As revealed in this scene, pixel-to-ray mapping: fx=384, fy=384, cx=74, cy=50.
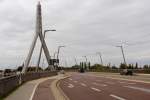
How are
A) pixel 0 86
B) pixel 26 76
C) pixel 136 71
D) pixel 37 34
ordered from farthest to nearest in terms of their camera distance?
pixel 136 71 → pixel 37 34 → pixel 26 76 → pixel 0 86

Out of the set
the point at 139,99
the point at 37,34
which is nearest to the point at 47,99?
the point at 139,99

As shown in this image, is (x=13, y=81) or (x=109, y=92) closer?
(x=109, y=92)

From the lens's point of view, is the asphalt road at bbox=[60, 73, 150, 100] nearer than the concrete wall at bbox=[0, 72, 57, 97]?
Yes

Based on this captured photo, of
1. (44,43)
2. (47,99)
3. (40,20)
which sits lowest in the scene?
(47,99)

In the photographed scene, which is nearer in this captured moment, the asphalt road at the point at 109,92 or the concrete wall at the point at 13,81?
the asphalt road at the point at 109,92

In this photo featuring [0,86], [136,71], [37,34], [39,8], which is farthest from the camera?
[136,71]

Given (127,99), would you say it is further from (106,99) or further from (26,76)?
(26,76)

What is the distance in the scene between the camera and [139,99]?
17.8 m

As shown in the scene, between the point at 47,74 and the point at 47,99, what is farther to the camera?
the point at 47,74

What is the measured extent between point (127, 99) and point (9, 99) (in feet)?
21.2

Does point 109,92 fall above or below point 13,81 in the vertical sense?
below

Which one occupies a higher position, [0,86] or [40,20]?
[40,20]

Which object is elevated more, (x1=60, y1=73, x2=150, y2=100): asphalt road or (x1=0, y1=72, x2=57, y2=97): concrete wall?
(x1=0, y1=72, x2=57, y2=97): concrete wall

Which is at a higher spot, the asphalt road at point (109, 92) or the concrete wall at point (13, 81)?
the concrete wall at point (13, 81)
